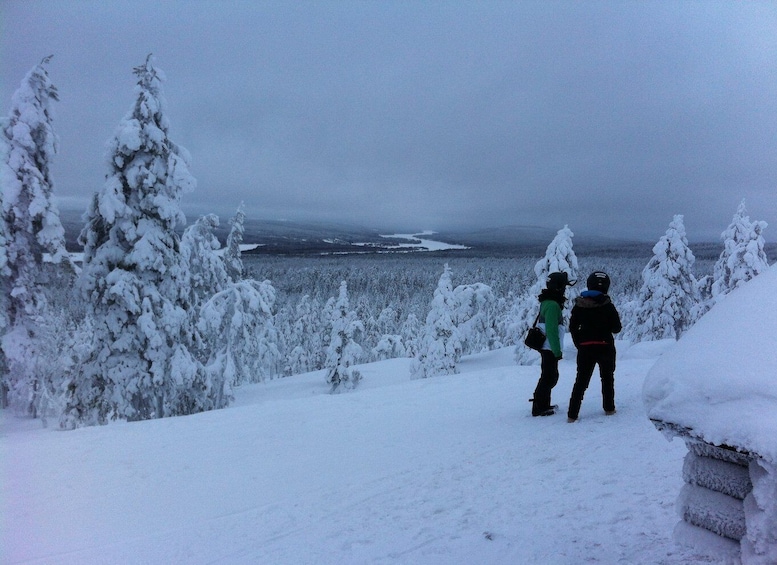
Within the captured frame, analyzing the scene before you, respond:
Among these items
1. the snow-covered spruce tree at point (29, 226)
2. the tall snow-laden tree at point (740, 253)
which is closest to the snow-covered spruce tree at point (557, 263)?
the tall snow-laden tree at point (740, 253)

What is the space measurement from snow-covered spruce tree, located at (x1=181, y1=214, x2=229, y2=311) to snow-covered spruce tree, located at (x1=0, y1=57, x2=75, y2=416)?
416 cm

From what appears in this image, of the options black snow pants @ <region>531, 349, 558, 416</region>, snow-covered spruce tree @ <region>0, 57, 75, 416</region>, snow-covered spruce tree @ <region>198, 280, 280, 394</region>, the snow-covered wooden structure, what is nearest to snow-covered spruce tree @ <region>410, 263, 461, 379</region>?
snow-covered spruce tree @ <region>198, 280, 280, 394</region>

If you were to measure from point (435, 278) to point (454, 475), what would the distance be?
136 metres

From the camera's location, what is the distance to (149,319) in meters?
13.2

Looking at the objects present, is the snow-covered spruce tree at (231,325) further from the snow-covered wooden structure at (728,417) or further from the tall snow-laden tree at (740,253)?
the tall snow-laden tree at (740,253)

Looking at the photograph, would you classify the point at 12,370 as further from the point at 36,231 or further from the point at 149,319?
the point at 149,319

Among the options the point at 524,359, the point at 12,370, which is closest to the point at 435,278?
the point at 524,359

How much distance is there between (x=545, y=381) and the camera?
7.15 meters

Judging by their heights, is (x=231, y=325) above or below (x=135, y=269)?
below

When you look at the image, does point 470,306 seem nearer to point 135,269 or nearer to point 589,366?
point 135,269

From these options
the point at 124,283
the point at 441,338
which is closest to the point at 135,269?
the point at 124,283

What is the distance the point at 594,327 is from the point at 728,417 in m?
4.38

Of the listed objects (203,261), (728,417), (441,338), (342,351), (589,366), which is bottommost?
(342,351)

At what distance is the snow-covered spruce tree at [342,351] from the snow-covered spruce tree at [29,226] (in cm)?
1754
